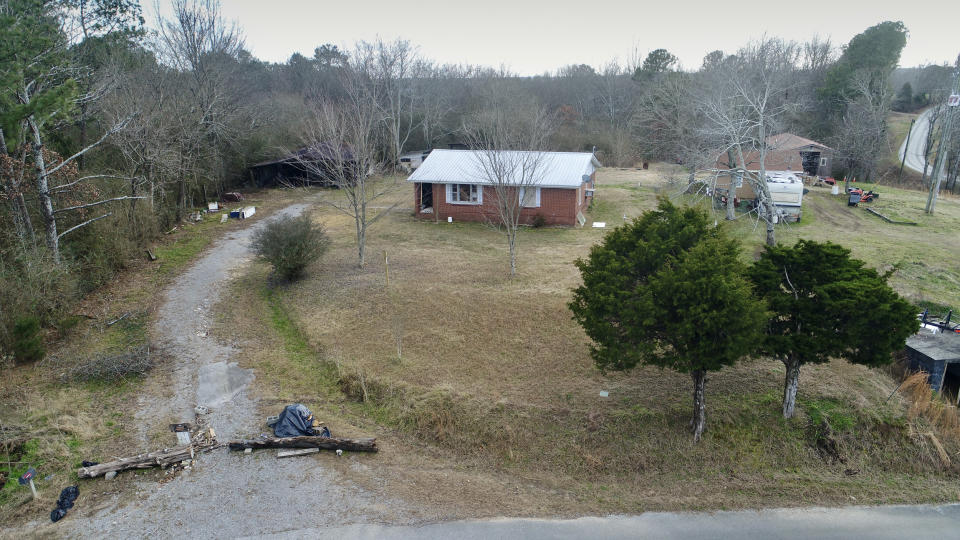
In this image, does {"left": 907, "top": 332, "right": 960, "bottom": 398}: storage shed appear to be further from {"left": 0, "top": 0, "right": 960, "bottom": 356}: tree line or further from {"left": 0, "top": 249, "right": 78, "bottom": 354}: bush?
{"left": 0, "top": 249, "right": 78, "bottom": 354}: bush

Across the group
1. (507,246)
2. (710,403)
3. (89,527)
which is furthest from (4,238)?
(710,403)

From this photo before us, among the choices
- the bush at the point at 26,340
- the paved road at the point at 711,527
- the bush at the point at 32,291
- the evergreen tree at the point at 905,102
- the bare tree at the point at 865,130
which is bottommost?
the paved road at the point at 711,527

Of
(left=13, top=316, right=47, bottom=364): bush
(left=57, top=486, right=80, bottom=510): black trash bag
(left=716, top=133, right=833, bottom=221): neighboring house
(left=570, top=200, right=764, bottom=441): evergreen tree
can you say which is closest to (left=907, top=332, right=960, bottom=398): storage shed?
(left=570, top=200, right=764, bottom=441): evergreen tree

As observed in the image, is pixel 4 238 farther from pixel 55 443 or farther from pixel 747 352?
pixel 747 352

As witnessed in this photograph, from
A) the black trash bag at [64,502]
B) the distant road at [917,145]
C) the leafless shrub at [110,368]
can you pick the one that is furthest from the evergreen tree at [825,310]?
the distant road at [917,145]

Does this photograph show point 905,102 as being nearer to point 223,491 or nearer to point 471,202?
point 471,202

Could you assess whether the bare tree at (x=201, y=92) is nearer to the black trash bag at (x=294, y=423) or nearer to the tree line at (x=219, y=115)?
the tree line at (x=219, y=115)
